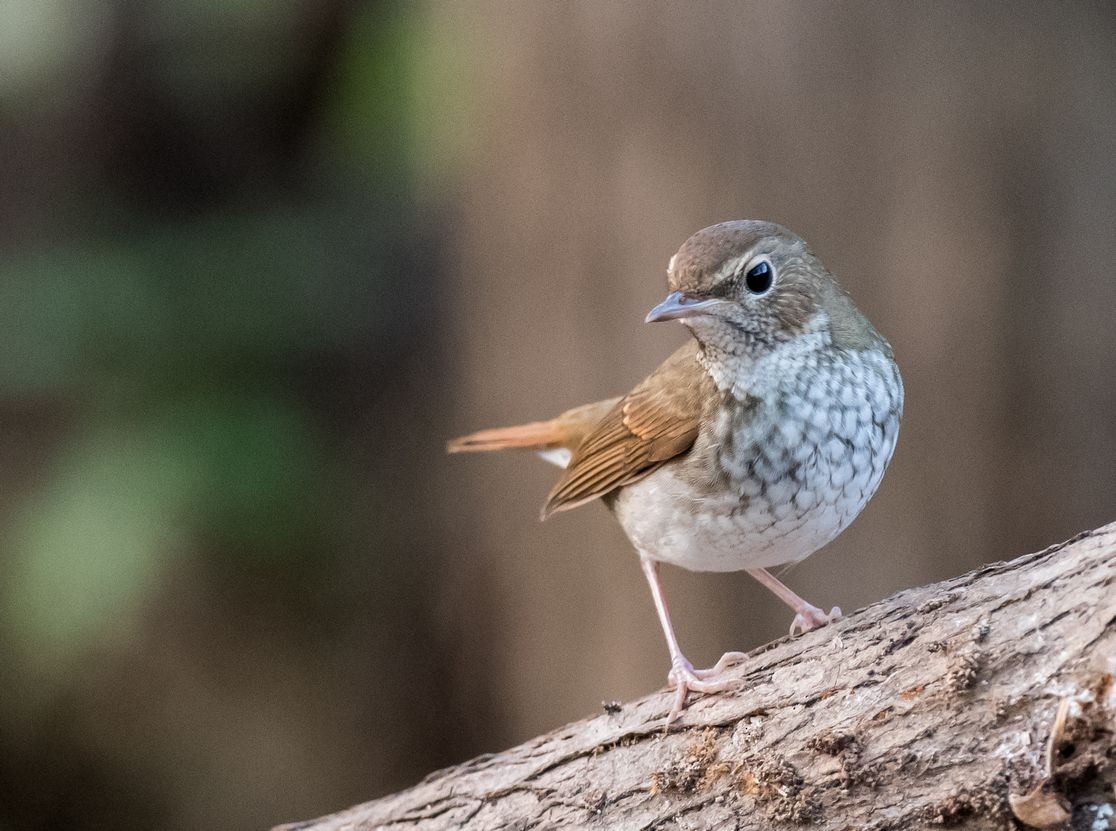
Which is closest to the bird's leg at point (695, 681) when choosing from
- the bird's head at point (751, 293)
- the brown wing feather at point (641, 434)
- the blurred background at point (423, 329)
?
the brown wing feather at point (641, 434)

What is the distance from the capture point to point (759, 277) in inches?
92.6

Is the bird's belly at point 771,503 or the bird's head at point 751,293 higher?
the bird's head at point 751,293

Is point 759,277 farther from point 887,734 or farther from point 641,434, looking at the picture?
point 887,734

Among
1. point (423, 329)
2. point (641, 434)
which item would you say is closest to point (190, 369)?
point (423, 329)

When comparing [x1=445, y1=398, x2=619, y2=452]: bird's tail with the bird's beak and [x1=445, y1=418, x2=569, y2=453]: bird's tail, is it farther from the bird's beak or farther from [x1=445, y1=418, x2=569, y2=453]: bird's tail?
the bird's beak

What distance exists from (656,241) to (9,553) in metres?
2.34

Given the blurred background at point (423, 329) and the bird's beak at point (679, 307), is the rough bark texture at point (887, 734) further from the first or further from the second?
the blurred background at point (423, 329)

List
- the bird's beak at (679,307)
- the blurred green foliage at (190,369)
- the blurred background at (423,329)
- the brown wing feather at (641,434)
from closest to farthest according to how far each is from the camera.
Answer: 1. the bird's beak at (679,307)
2. the brown wing feather at (641,434)
3. the blurred background at (423,329)
4. the blurred green foliage at (190,369)

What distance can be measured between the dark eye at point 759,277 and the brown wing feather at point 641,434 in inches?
10.0

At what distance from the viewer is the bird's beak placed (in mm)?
2176

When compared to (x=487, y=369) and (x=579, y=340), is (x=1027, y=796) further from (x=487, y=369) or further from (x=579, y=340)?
(x=487, y=369)

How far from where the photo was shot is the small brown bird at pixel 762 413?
7.56 ft

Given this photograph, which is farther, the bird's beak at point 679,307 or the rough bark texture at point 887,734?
the bird's beak at point 679,307

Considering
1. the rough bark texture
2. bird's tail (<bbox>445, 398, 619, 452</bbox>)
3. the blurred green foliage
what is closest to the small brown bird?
the rough bark texture
